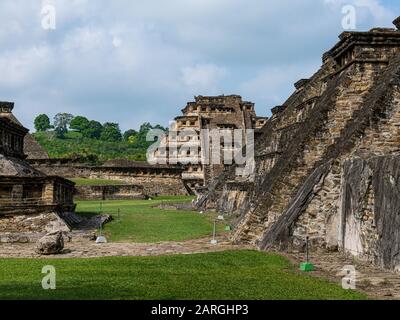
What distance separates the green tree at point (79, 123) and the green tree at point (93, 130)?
1.57 meters

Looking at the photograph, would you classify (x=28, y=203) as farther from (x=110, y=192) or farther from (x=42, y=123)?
(x=42, y=123)

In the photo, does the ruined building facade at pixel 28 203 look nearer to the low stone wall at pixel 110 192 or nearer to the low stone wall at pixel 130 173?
the low stone wall at pixel 110 192

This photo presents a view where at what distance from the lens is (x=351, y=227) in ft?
43.7

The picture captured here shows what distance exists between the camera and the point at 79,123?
143 meters

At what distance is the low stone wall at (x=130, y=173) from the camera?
181ft

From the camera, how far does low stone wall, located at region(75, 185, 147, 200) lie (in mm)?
46953

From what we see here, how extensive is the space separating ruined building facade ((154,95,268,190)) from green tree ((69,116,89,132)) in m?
75.4

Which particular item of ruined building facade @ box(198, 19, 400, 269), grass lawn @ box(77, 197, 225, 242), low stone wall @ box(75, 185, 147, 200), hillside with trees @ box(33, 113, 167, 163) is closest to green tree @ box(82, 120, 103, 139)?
hillside with trees @ box(33, 113, 167, 163)

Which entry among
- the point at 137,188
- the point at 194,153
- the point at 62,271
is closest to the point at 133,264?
the point at 62,271

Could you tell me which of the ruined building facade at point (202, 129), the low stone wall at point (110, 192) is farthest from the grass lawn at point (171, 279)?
the ruined building facade at point (202, 129)

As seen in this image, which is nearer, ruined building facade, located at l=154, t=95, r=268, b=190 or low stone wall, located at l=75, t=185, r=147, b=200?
low stone wall, located at l=75, t=185, r=147, b=200

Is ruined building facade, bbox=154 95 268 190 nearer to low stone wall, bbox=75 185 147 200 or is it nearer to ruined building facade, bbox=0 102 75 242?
low stone wall, bbox=75 185 147 200

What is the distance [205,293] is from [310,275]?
2874 millimetres
